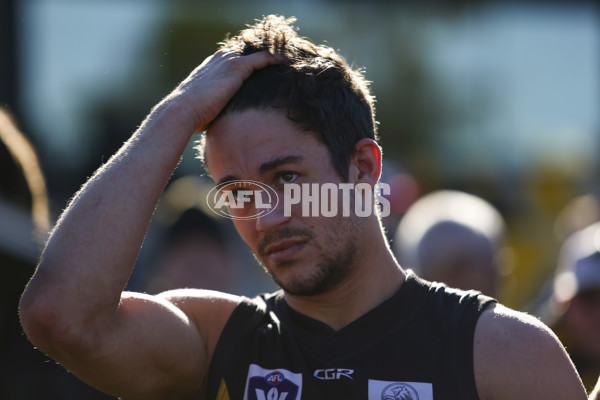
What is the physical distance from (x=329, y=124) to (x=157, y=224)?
4.63 meters

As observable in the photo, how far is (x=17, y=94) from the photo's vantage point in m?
10.3

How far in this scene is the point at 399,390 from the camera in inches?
98.0

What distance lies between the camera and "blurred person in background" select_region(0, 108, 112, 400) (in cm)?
307

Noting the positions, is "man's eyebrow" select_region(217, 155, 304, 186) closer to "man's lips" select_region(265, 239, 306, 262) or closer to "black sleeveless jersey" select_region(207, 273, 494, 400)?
"man's lips" select_region(265, 239, 306, 262)

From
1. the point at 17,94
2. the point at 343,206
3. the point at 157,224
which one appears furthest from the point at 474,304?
the point at 17,94

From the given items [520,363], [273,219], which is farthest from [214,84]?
[520,363]

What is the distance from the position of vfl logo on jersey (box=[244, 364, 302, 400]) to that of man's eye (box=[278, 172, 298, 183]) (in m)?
0.61

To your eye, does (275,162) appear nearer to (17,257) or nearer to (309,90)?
(309,90)

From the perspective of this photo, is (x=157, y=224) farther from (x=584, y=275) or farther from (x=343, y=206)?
(x=343, y=206)

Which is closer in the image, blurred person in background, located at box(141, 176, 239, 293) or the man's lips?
the man's lips

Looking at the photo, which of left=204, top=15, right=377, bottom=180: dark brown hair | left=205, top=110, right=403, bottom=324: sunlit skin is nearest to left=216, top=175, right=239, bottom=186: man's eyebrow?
left=205, top=110, right=403, bottom=324: sunlit skin

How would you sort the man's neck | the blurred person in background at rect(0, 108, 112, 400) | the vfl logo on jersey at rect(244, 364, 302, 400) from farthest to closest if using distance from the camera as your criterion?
the blurred person in background at rect(0, 108, 112, 400)
the man's neck
the vfl logo on jersey at rect(244, 364, 302, 400)

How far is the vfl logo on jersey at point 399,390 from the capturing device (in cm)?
246

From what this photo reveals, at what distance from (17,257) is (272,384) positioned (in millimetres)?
1167
